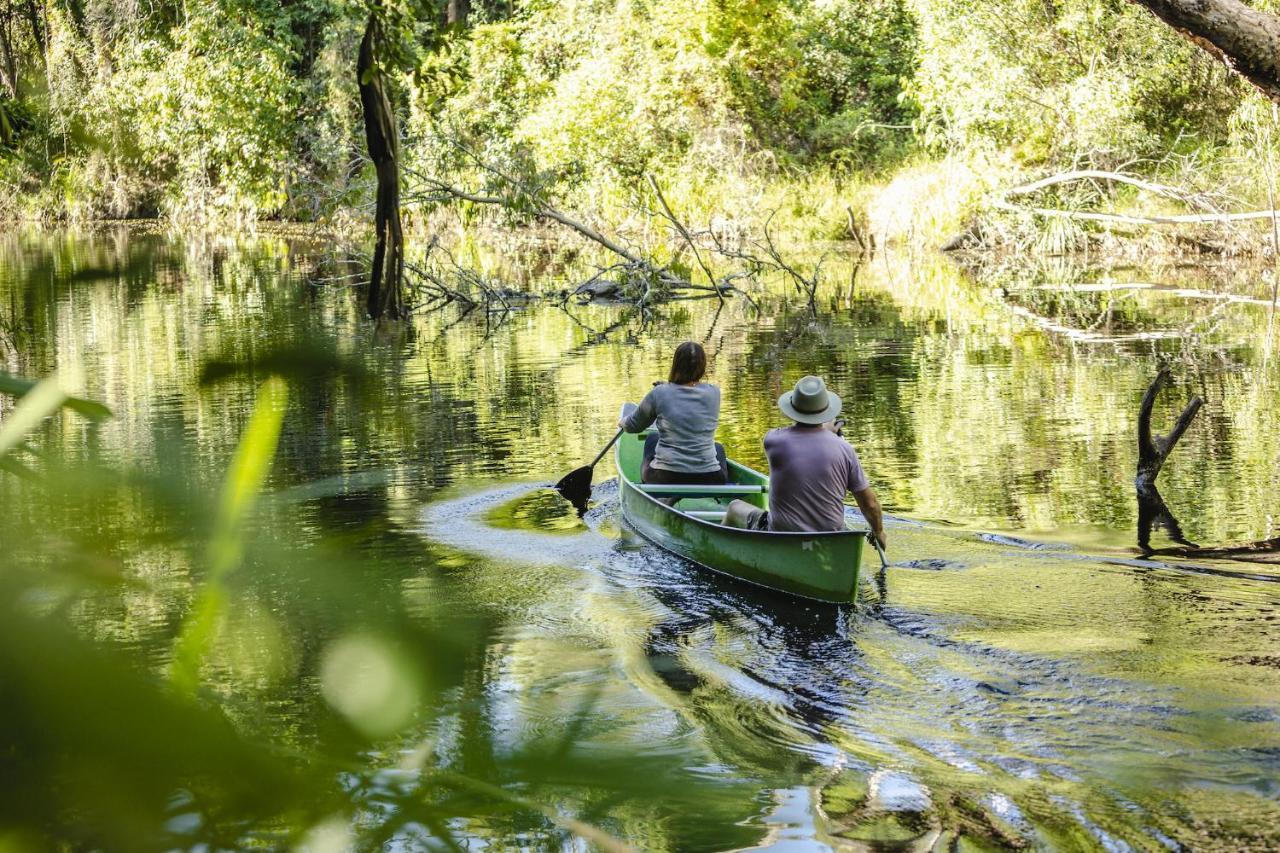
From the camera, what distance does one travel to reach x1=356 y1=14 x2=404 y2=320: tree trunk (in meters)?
0.99

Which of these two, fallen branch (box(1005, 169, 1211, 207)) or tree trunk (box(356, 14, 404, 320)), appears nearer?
tree trunk (box(356, 14, 404, 320))

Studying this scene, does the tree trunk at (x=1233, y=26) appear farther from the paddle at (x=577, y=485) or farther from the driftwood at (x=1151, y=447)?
the paddle at (x=577, y=485)

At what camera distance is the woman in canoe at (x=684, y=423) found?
957cm

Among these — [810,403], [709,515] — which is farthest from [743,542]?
[709,515]

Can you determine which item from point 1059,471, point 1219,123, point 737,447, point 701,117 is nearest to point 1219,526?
point 1059,471

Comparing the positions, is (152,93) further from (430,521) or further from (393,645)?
(430,521)

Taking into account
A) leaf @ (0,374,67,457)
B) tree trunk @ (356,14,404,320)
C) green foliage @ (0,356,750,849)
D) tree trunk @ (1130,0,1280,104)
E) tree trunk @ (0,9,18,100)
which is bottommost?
green foliage @ (0,356,750,849)

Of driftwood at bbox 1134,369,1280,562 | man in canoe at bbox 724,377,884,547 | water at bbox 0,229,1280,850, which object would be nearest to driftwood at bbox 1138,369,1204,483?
driftwood at bbox 1134,369,1280,562

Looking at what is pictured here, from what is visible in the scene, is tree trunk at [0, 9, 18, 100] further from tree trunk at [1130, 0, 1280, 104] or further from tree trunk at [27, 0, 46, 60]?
tree trunk at [1130, 0, 1280, 104]

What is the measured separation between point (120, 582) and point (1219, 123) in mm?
30595

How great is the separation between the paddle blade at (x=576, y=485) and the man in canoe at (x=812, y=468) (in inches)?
129

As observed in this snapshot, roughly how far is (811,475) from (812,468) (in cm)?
4

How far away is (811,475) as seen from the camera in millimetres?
7730

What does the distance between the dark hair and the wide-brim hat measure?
1.71 m
